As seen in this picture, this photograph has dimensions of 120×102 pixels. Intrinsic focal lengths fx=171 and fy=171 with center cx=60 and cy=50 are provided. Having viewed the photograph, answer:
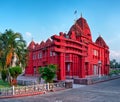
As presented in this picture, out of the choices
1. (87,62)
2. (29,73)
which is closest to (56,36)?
(87,62)

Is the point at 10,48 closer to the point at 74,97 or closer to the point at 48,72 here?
the point at 48,72

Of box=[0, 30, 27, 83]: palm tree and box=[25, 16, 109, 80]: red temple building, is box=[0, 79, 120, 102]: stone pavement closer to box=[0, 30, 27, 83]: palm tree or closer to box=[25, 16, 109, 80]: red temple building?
box=[25, 16, 109, 80]: red temple building

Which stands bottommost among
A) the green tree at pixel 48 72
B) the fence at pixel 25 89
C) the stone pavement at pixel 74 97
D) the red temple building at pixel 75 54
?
the stone pavement at pixel 74 97

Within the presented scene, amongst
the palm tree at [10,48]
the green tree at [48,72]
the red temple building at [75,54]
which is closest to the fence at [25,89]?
the green tree at [48,72]

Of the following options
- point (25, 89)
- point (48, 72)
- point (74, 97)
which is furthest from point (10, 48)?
point (74, 97)

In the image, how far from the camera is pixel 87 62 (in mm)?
31000

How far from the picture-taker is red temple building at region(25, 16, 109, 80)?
20.5 metres

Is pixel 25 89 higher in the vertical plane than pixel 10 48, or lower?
lower

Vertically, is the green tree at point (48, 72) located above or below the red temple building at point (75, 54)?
below

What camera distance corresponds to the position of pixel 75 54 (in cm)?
2341

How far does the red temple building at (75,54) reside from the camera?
67.3ft

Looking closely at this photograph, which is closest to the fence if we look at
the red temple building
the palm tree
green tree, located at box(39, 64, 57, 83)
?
green tree, located at box(39, 64, 57, 83)

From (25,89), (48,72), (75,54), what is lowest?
(25,89)

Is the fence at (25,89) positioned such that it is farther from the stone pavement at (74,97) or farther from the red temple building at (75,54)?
the red temple building at (75,54)
